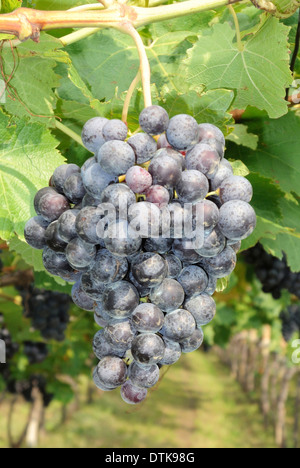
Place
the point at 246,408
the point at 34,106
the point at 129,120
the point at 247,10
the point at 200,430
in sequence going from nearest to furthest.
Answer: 1. the point at 129,120
2. the point at 34,106
3. the point at 247,10
4. the point at 200,430
5. the point at 246,408

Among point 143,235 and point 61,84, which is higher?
point 61,84

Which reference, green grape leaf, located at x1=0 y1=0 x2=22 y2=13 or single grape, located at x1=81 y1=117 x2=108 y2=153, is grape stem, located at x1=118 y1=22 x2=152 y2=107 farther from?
green grape leaf, located at x1=0 y1=0 x2=22 y2=13

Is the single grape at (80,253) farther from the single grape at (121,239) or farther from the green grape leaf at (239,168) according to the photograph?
the green grape leaf at (239,168)

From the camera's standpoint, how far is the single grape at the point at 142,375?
1065 millimetres

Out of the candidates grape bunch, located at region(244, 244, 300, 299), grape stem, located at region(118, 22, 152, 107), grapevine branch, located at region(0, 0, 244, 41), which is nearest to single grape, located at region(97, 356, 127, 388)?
grape stem, located at region(118, 22, 152, 107)

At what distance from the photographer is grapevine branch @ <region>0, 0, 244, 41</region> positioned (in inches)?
41.3

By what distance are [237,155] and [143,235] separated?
1.09 m

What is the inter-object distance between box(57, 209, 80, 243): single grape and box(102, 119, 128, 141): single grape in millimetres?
173

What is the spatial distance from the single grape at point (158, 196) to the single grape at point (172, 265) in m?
0.14

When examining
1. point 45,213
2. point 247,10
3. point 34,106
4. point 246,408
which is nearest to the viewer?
point 45,213

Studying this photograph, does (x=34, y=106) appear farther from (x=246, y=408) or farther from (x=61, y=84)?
(x=246, y=408)

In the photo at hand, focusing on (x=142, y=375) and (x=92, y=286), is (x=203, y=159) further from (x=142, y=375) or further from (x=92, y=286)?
(x=142, y=375)
